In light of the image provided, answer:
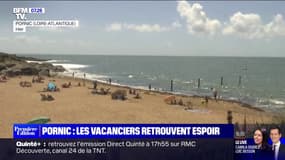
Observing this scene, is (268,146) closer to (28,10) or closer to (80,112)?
(80,112)

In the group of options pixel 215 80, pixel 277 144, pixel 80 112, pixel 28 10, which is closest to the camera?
Result: pixel 277 144

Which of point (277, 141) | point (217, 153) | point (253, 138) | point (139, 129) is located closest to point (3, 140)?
point (139, 129)

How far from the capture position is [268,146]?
6410mm

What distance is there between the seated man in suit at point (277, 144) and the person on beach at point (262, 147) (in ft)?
0.26

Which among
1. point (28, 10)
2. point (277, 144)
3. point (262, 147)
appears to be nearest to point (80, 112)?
point (28, 10)

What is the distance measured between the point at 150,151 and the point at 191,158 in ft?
2.32

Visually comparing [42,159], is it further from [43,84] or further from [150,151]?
[43,84]

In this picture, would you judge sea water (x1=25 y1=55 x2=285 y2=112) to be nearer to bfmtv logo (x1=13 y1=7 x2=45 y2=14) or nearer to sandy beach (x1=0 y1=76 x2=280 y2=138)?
sandy beach (x1=0 y1=76 x2=280 y2=138)

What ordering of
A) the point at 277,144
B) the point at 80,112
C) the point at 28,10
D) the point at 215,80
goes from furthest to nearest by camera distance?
the point at 215,80 → the point at 80,112 → the point at 28,10 → the point at 277,144

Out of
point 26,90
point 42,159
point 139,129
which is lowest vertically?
point 42,159

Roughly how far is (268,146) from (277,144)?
151mm

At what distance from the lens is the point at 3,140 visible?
6.46 metres

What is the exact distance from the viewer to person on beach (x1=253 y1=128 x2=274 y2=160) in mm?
6328

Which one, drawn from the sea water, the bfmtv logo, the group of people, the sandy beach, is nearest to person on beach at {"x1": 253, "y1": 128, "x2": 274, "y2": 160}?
the group of people
